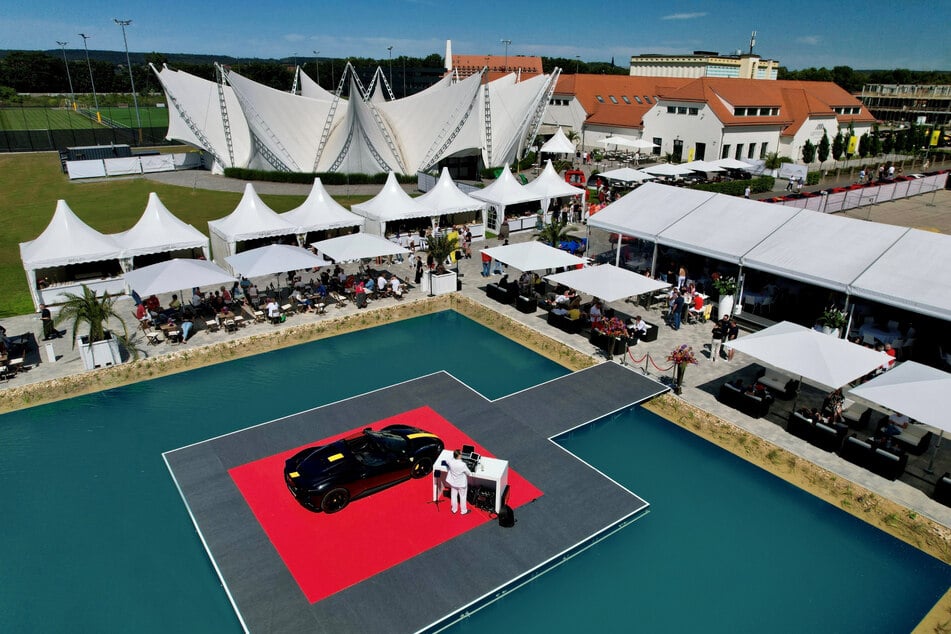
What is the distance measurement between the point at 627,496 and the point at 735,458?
312 centimetres

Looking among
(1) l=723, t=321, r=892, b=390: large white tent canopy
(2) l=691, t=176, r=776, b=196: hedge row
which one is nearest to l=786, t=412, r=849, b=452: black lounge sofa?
(1) l=723, t=321, r=892, b=390: large white tent canopy

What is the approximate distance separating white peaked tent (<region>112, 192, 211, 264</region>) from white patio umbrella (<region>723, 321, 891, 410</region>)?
17.7 metres

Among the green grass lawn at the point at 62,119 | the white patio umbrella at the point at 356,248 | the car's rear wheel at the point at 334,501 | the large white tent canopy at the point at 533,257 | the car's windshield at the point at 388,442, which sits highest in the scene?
the green grass lawn at the point at 62,119

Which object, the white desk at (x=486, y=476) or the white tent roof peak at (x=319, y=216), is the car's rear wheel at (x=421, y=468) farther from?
the white tent roof peak at (x=319, y=216)

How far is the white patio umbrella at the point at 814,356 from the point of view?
12227 mm

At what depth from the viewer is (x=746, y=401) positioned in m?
13.4

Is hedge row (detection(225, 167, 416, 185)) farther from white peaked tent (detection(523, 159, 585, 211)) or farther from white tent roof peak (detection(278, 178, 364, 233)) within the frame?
white tent roof peak (detection(278, 178, 364, 233))

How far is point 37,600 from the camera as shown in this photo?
8.66 meters

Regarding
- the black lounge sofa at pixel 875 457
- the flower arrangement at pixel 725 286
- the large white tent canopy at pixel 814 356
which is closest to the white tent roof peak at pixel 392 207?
the flower arrangement at pixel 725 286

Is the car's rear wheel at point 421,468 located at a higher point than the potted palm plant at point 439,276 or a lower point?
lower

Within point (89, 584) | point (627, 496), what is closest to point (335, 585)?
point (89, 584)

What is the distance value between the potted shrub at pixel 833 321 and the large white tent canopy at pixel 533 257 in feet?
24.1

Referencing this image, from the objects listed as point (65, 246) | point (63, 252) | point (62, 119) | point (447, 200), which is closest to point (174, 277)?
point (63, 252)

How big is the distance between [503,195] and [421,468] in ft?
61.2
